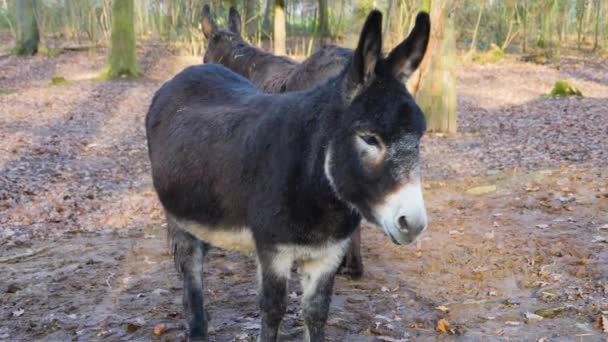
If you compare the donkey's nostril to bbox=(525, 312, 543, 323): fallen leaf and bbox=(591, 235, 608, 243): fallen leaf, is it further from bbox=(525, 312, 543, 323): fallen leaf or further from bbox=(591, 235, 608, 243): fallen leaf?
bbox=(591, 235, 608, 243): fallen leaf

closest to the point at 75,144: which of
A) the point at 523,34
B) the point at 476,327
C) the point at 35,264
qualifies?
the point at 35,264

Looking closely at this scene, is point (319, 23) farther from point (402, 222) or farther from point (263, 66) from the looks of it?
point (402, 222)

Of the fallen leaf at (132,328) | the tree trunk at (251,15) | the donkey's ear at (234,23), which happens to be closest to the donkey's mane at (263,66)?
the donkey's ear at (234,23)

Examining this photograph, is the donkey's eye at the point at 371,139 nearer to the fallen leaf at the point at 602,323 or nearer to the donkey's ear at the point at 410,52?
the donkey's ear at the point at 410,52

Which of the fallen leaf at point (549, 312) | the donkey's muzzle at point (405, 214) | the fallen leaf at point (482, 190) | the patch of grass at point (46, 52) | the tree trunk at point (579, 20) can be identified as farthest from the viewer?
the tree trunk at point (579, 20)

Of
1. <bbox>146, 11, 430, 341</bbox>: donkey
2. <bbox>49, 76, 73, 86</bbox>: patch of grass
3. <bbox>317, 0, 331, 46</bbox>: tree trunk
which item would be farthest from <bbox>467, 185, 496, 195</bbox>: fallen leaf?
<bbox>317, 0, 331, 46</bbox>: tree trunk

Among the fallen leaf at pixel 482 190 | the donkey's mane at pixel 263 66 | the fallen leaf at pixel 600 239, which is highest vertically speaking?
the donkey's mane at pixel 263 66

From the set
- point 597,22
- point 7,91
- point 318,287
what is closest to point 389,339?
point 318,287

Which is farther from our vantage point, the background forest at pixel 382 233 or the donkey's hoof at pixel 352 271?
the donkey's hoof at pixel 352 271

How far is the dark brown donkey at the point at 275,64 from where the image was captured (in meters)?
4.83

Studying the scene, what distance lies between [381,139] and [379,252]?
3062 millimetres

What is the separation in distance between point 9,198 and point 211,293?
3.56 m

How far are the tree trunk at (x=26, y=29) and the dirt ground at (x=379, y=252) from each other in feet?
36.8

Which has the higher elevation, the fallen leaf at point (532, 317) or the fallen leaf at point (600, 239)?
the fallen leaf at point (600, 239)
